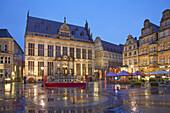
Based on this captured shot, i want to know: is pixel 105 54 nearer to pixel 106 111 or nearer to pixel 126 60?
pixel 126 60

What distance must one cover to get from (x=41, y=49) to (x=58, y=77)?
9639 mm

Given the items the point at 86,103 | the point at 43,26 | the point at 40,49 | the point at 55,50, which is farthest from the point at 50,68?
the point at 86,103

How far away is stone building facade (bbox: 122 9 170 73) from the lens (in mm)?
40094

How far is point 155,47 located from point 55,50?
28.7 m

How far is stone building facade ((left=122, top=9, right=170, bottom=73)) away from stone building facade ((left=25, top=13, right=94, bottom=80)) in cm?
1697

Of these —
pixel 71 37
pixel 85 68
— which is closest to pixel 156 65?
pixel 85 68

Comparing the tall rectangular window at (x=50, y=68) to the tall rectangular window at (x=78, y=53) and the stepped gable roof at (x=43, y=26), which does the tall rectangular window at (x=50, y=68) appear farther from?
the tall rectangular window at (x=78, y=53)

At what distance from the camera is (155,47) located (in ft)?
141

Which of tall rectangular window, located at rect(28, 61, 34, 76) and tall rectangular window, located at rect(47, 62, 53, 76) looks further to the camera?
tall rectangular window, located at rect(47, 62, 53, 76)

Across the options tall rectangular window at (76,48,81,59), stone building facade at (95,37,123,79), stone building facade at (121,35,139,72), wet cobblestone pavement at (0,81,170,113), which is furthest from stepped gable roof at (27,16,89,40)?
wet cobblestone pavement at (0,81,170,113)

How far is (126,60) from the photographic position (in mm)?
54750

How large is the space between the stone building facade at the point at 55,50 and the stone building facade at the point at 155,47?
55.7 feet

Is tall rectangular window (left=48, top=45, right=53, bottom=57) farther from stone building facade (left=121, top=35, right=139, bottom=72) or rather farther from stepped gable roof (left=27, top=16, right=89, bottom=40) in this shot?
stone building facade (left=121, top=35, right=139, bottom=72)

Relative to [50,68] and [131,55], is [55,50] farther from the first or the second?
[131,55]
